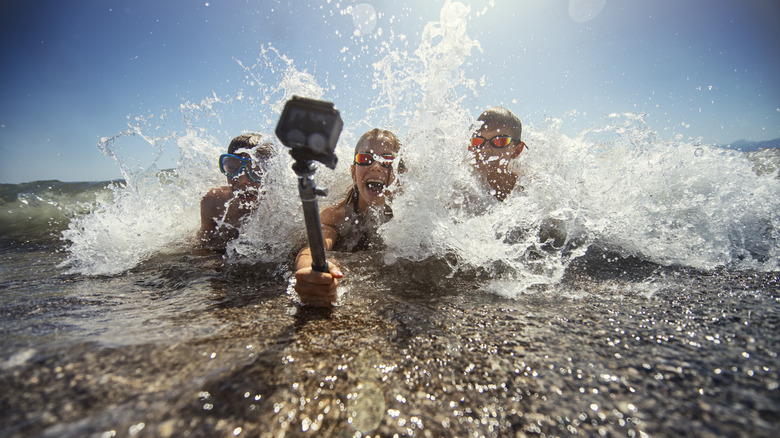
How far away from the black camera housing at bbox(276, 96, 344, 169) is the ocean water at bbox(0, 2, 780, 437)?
0.87 meters

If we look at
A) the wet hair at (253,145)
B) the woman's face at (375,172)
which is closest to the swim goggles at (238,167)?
the wet hair at (253,145)

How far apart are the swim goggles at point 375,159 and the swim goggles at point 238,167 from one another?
1.49 metres

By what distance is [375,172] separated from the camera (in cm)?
344

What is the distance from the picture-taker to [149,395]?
2.96 ft

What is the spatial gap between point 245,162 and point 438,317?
3.55 metres

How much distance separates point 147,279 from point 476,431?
2953 mm

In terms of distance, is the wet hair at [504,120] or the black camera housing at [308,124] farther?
the wet hair at [504,120]

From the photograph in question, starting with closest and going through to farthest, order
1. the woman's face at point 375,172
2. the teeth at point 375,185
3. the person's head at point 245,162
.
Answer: the woman's face at point 375,172, the teeth at point 375,185, the person's head at point 245,162

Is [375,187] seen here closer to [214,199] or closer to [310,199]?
[310,199]

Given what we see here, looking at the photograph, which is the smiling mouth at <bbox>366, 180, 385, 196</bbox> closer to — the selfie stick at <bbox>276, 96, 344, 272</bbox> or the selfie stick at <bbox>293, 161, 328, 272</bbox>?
the selfie stick at <bbox>293, 161, 328, 272</bbox>

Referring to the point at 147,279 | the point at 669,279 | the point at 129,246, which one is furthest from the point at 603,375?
the point at 129,246

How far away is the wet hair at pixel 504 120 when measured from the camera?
4.19m

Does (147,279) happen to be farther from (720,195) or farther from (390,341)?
(720,195)

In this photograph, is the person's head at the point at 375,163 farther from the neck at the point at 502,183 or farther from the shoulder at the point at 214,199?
the shoulder at the point at 214,199
